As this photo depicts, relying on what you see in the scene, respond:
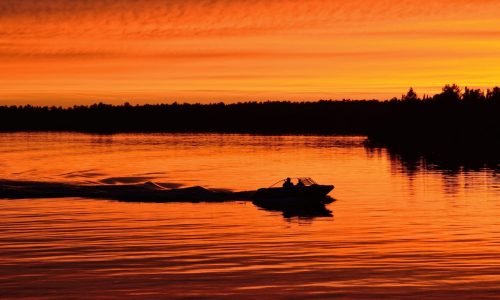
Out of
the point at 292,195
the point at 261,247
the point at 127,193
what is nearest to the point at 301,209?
the point at 292,195

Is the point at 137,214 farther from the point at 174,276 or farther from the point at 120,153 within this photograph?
the point at 120,153

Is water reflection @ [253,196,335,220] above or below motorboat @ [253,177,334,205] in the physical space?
below

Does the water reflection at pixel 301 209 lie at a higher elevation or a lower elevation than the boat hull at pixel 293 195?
lower

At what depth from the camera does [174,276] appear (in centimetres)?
3319

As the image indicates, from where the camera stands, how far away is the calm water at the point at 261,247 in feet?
101

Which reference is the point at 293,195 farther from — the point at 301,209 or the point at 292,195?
the point at 301,209

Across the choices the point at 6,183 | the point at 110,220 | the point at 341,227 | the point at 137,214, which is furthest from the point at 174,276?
the point at 6,183

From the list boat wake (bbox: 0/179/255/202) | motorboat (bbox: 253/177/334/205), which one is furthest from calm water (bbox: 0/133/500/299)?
boat wake (bbox: 0/179/255/202)

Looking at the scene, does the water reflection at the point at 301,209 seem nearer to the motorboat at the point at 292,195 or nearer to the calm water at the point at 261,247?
the motorboat at the point at 292,195

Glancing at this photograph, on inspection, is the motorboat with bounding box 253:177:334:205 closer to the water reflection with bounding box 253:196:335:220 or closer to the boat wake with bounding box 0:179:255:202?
the water reflection with bounding box 253:196:335:220

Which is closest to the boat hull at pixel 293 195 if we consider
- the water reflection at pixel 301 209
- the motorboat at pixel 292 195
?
the motorboat at pixel 292 195

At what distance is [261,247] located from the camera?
137 feet

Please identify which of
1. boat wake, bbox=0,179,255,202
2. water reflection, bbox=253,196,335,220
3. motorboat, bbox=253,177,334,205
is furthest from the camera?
boat wake, bbox=0,179,255,202

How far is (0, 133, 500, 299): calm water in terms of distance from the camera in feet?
101
